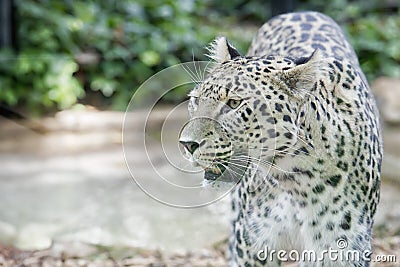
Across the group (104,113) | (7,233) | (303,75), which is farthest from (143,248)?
(104,113)

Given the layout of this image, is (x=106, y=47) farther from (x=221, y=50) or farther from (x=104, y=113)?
(x=221, y=50)

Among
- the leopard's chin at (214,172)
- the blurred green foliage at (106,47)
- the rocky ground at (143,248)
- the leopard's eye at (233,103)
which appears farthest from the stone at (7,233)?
the blurred green foliage at (106,47)

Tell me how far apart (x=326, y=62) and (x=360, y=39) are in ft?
28.6

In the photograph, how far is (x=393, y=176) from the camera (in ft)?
26.6

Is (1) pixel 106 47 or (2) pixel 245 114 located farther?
(1) pixel 106 47

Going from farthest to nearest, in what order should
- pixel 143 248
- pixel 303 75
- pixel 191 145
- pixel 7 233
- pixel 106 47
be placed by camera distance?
pixel 106 47, pixel 7 233, pixel 143 248, pixel 303 75, pixel 191 145

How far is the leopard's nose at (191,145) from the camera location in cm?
394

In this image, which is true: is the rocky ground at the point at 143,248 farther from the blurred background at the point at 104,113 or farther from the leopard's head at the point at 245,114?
the leopard's head at the point at 245,114

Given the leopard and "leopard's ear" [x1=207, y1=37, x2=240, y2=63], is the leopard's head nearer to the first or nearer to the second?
the leopard

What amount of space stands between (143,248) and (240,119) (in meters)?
2.95

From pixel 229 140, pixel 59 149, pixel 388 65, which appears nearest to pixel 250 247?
pixel 229 140

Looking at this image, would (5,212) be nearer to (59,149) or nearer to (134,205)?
(134,205)

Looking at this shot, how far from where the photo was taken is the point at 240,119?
4.01 meters

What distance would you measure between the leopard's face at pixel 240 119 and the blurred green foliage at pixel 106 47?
7.15 metres
